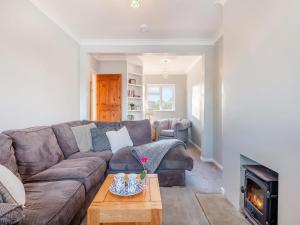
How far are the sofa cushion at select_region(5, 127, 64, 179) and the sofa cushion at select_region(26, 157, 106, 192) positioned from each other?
0.41 ft

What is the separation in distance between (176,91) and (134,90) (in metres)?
2.57

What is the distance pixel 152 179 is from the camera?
226cm

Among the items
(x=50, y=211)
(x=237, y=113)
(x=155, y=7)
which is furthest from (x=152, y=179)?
(x=155, y=7)

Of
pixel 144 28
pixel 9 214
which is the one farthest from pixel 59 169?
pixel 144 28

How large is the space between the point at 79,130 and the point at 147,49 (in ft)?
7.31

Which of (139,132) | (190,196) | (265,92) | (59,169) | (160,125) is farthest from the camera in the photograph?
(160,125)

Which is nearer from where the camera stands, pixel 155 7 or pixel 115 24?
pixel 155 7

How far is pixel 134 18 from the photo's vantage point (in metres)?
3.62

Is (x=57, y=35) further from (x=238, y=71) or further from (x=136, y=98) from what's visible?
(x=136, y=98)

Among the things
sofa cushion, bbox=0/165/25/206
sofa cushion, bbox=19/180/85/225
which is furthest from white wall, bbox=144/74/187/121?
sofa cushion, bbox=0/165/25/206

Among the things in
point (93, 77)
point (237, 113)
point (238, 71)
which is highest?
point (93, 77)

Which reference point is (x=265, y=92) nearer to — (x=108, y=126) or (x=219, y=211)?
(x=219, y=211)

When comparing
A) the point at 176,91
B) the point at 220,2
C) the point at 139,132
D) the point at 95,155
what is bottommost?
the point at 95,155

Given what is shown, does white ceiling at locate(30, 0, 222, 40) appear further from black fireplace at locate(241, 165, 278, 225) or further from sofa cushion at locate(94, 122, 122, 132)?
black fireplace at locate(241, 165, 278, 225)
